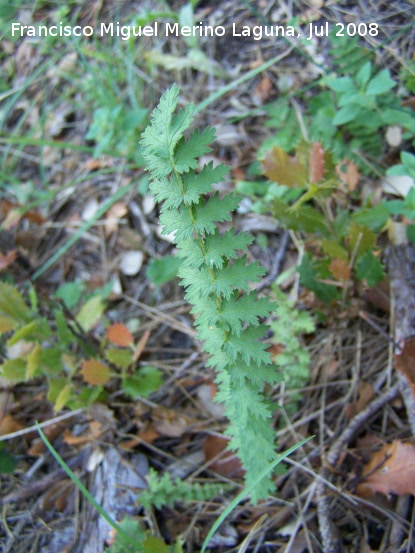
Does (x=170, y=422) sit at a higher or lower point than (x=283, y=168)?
lower

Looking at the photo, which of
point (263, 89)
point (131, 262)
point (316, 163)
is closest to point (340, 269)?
point (316, 163)

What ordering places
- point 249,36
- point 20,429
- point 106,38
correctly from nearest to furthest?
1. point 20,429
2. point 249,36
3. point 106,38

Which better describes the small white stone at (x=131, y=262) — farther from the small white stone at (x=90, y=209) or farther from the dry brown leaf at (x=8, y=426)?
the dry brown leaf at (x=8, y=426)

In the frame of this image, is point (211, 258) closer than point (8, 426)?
Yes

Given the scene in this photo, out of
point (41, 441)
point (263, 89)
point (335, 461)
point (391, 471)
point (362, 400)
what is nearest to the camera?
point (391, 471)

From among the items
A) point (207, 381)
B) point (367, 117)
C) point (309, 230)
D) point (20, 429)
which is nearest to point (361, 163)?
point (367, 117)

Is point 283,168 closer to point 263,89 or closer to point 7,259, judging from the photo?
point 263,89

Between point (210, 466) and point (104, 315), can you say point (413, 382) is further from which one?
point (104, 315)
